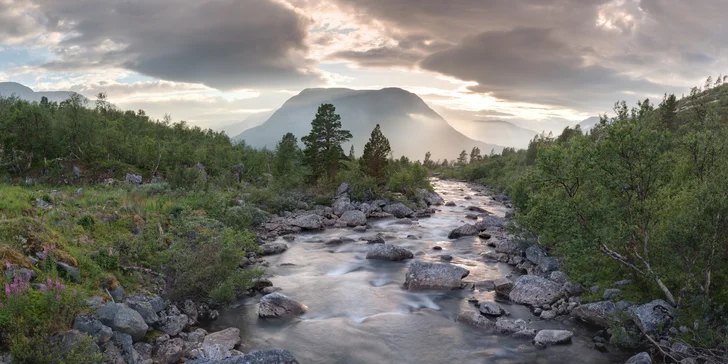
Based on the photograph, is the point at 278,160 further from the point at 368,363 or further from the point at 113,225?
the point at 368,363

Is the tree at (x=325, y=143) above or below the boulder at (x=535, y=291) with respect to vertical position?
above

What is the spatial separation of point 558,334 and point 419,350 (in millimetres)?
5986

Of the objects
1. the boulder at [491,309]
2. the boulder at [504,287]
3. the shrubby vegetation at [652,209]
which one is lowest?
the boulder at [491,309]

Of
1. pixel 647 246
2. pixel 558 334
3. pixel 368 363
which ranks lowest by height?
pixel 368 363

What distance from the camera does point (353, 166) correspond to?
189ft

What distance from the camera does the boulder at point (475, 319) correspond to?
19031 mm

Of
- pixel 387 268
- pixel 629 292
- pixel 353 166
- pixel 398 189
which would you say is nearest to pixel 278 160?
pixel 353 166

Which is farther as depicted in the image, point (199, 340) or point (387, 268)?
point (387, 268)

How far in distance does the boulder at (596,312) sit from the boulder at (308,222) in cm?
2681

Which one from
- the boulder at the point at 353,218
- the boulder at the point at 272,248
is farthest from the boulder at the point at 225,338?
the boulder at the point at 353,218

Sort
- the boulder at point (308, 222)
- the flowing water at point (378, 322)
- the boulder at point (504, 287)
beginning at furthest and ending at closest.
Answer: the boulder at point (308, 222), the boulder at point (504, 287), the flowing water at point (378, 322)

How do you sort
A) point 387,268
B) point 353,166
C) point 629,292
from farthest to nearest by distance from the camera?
point 353,166
point 387,268
point 629,292

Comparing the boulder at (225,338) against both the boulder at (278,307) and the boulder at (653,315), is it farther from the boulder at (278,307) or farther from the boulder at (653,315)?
the boulder at (653,315)

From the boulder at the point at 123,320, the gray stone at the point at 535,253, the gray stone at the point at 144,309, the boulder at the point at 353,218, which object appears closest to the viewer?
the boulder at the point at 123,320
